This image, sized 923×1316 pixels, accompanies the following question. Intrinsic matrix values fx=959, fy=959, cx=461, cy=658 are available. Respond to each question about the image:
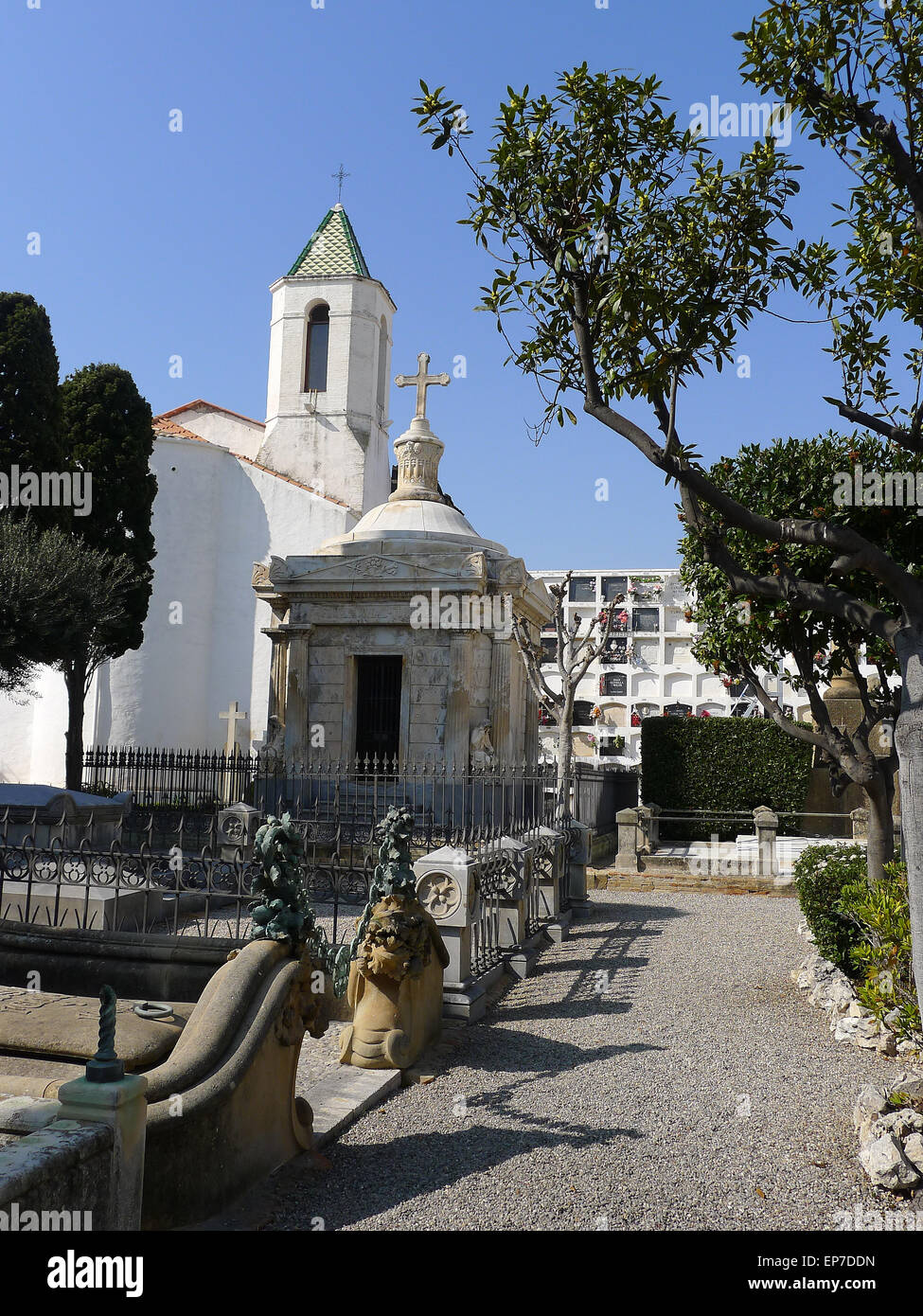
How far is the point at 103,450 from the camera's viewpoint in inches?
817

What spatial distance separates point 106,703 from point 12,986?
22987 millimetres

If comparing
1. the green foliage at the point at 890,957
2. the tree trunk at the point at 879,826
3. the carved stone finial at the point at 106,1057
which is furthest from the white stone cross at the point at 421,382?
the carved stone finial at the point at 106,1057

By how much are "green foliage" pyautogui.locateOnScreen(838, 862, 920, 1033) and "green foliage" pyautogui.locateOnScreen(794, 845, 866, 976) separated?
28.9 inches

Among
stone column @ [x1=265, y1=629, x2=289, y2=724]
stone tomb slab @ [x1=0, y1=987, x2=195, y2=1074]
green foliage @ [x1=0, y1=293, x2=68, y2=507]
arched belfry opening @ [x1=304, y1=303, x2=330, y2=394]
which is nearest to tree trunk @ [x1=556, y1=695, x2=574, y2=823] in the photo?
stone column @ [x1=265, y1=629, x2=289, y2=724]

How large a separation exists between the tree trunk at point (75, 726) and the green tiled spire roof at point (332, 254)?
57.0 feet

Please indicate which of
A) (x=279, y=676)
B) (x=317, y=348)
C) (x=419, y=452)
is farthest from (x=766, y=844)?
(x=317, y=348)

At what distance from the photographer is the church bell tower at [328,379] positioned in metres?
30.1

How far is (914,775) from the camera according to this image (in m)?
4.60

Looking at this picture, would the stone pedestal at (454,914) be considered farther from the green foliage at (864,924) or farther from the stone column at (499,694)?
the stone column at (499,694)

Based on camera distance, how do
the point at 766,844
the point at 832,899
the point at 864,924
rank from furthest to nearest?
the point at 766,844, the point at 832,899, the point at 864,924

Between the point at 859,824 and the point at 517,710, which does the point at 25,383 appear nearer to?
the point at 517,710

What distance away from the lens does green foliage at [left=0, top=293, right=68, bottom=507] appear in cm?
1694

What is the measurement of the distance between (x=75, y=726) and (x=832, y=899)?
612 inches
